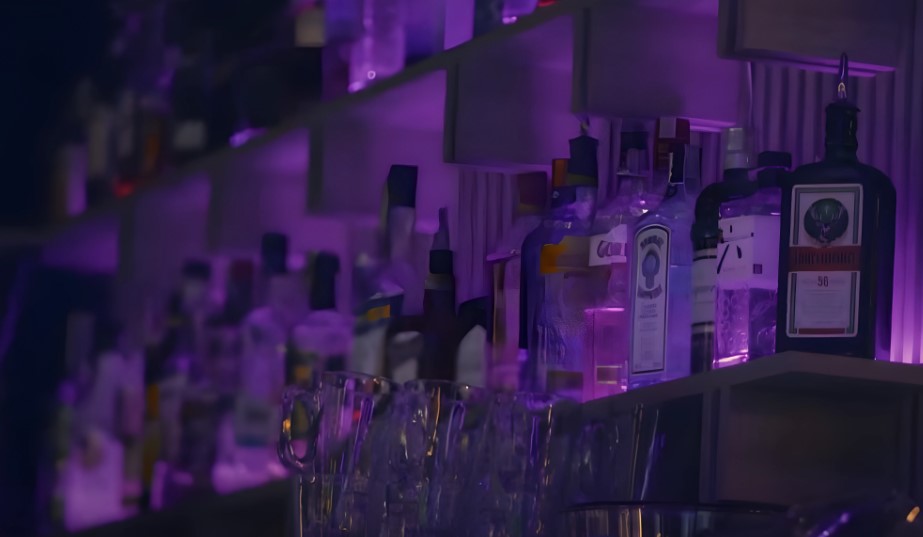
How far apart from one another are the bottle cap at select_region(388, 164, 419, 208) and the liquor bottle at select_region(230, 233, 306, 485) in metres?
0.47

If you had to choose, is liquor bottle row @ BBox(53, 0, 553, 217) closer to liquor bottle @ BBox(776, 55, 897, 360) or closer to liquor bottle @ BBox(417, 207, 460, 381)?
liquor bottle @ BBox(417, 207, 460, 381)

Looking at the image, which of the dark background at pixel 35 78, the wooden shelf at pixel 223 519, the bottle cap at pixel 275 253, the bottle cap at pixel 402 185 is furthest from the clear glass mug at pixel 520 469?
the dark background at pixel 35 78

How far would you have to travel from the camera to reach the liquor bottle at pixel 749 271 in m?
1.53

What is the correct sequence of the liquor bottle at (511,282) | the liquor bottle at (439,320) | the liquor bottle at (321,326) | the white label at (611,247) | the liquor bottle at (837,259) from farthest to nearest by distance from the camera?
the liquor bottle at (321,326), the liquor bottle at (439,320), the liquor bottle at (511,282), the white label at (611,247), the liquor bottle at (837,259)

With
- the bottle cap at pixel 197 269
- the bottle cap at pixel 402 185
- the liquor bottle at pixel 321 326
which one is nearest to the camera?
the bottle cap at pixel 402 185

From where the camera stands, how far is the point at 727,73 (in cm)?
183

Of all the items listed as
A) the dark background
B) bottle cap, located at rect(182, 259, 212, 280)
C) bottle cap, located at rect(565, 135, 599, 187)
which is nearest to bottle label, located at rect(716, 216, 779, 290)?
bottle cap, located at rect(565, 135, 599, 187)

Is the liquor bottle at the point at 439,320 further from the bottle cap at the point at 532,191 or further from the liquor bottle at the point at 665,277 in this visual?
the liquor bottle at the point at 665,277

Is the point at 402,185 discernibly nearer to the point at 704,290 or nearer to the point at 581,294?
the point at 581,294

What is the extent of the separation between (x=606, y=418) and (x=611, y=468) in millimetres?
50

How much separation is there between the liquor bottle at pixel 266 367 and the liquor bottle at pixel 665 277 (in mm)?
1160

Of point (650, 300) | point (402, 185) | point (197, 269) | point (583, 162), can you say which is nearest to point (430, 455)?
point (650, 300)

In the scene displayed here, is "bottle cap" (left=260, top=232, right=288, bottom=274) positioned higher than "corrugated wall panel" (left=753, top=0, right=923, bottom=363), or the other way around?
"corrugated wall panel" (left=753, top=0, right=923, bottom=363)

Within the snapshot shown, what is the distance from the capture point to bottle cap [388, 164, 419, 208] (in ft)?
7.52
